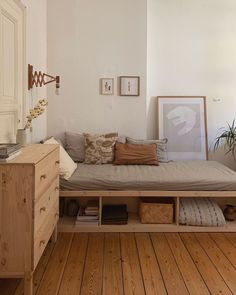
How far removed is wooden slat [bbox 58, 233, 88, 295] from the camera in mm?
2264

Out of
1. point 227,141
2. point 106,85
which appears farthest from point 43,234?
point 227,141

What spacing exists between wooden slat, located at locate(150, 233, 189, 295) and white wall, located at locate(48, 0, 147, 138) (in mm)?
1594

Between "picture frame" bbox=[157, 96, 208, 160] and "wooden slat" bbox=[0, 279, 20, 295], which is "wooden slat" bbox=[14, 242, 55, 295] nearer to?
"wooden slat" bbox=[0, 279, 20, 295]

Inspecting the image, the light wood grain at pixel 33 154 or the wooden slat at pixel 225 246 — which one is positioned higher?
the light wood grain at pixel 33 154

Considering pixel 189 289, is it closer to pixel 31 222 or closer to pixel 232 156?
pixel 31 222

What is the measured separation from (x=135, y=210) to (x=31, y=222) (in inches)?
74.2

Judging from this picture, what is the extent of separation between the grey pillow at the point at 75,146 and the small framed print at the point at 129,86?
799mm

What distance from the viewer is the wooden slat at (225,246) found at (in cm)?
277

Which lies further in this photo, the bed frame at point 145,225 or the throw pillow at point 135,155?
the throw pillow at point 135,155

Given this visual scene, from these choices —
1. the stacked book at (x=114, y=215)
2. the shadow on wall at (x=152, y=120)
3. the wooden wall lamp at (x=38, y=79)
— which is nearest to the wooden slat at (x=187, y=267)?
the stacked book at (x=114, y=215)

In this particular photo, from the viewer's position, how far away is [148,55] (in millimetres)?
4355

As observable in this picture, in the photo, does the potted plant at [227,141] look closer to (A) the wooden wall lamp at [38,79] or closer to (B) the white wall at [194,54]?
(B) the white wall at [194,54]

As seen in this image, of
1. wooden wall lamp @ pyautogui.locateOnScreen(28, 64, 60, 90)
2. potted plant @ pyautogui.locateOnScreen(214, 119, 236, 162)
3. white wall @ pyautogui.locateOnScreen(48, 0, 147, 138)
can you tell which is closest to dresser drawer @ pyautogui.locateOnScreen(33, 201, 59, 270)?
wooden wall lamp @ pyautogui.locateOnScreen(28, 64, 60, 90)

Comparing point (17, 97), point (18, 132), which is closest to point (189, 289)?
point (18, 132)
